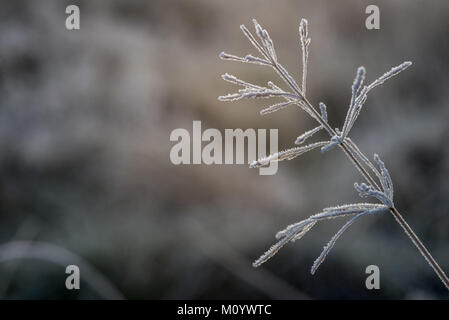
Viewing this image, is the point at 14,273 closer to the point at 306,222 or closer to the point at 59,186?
the point at 59,186

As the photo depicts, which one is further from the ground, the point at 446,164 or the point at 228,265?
the point at 446,164

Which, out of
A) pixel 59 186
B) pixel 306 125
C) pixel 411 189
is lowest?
pixel 411 189

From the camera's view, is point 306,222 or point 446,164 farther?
point 446,164

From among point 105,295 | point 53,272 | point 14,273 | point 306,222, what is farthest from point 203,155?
point 306,222

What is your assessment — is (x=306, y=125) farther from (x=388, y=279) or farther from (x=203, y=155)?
(x=388, y=279)

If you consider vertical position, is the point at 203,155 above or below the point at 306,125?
below

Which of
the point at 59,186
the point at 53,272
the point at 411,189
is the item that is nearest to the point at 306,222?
the point at 411,189

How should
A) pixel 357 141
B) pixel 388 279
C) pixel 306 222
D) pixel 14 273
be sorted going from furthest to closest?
pixel 357 141 → pixel 14 273 → pixel 388 279 → pixel 306 222

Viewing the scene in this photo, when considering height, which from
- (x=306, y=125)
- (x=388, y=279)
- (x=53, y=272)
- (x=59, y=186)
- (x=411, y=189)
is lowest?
(x=388, y=279)

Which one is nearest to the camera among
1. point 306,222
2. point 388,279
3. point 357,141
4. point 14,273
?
point 306,222
